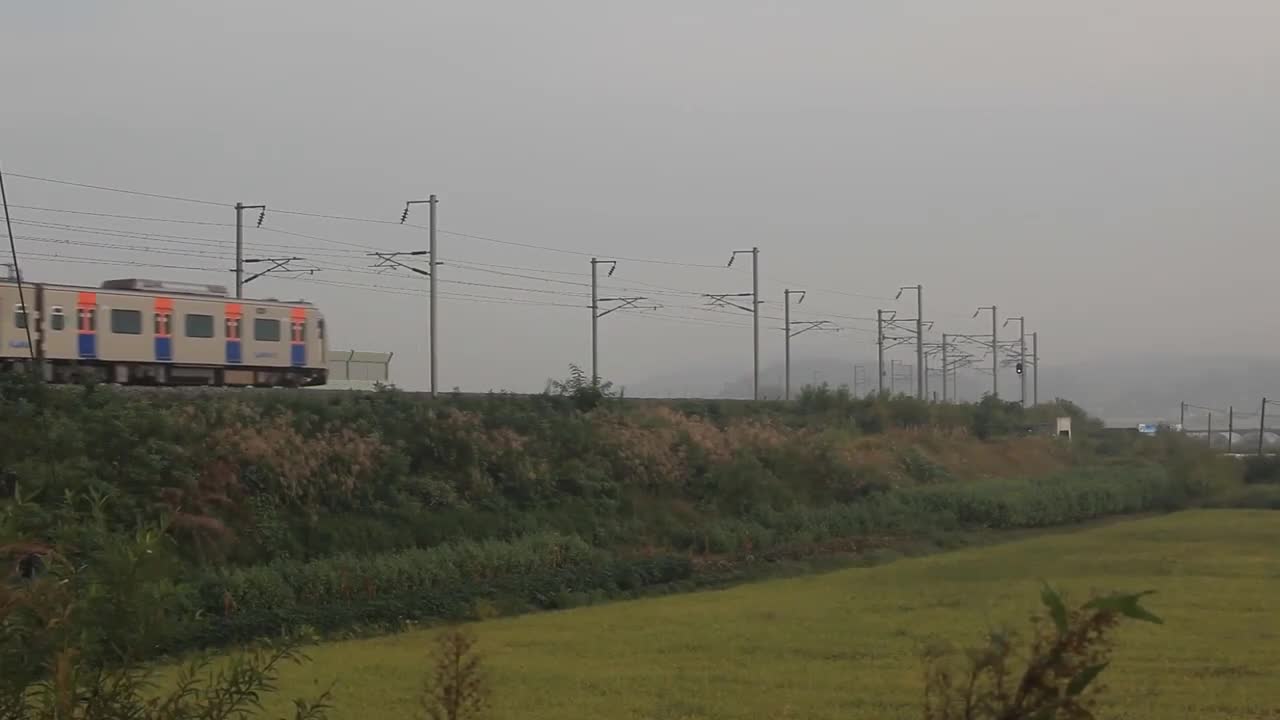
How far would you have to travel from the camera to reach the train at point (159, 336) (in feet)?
94.2

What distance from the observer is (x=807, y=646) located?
19.7 metres

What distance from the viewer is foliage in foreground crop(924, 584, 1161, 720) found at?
10.9ft

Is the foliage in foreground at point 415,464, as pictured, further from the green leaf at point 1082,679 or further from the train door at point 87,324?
the green leaf at point 1082,679

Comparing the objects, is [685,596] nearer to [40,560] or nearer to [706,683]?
[706,683]

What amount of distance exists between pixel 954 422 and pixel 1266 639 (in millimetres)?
40228

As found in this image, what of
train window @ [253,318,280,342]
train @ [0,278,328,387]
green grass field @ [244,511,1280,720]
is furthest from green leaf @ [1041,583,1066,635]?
train window @ [253,318,280,342]

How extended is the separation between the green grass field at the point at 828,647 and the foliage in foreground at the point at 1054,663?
28.4ft

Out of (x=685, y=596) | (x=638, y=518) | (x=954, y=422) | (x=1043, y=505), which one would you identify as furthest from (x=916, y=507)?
(x=954, y=422)

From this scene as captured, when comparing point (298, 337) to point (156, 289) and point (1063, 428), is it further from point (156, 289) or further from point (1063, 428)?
point (1063, 428)

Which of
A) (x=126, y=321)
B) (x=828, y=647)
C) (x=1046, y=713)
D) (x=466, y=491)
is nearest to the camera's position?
(x=1046, y=713)

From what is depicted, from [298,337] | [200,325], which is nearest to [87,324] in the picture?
[200,325]

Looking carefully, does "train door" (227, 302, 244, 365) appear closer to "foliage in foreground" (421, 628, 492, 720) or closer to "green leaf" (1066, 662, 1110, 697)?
"foliage in foreground" (421, 628, 492, 720)

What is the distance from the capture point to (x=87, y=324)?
96.6 ft

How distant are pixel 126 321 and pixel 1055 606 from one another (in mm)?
29675
